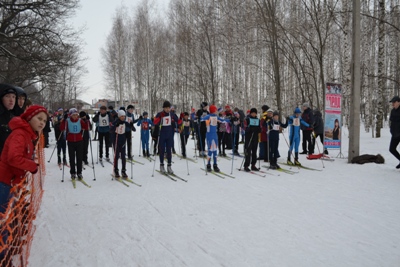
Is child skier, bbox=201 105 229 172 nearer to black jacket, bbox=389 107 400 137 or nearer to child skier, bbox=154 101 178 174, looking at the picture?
child skier, bbox=154 101 178 174

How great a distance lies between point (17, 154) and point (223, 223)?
3.01m

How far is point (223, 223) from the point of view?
15.1ft

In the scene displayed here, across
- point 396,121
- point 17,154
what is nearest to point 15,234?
point 17,154

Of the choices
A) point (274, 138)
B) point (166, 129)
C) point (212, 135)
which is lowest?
point (274, 138)

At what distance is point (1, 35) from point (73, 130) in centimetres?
958

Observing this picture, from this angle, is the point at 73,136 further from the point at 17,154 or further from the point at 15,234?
the point at 17,154

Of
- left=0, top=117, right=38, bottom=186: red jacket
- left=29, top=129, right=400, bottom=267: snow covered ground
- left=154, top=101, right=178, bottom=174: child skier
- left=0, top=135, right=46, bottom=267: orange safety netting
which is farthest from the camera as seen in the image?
left=154, top=101, right=178, bottom=174: child skier

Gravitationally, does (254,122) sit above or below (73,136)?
above

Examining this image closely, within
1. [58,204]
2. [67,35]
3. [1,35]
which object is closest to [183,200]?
[58,204]

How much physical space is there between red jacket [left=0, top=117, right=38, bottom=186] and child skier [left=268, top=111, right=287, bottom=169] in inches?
297

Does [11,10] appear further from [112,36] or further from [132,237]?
[112,36]

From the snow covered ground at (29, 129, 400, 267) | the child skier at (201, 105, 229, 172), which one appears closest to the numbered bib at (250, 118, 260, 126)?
the child skier at (201, 105, 229, 172)

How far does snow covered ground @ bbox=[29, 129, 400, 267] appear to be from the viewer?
11.5 ft

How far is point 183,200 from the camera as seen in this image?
19.5 feet
